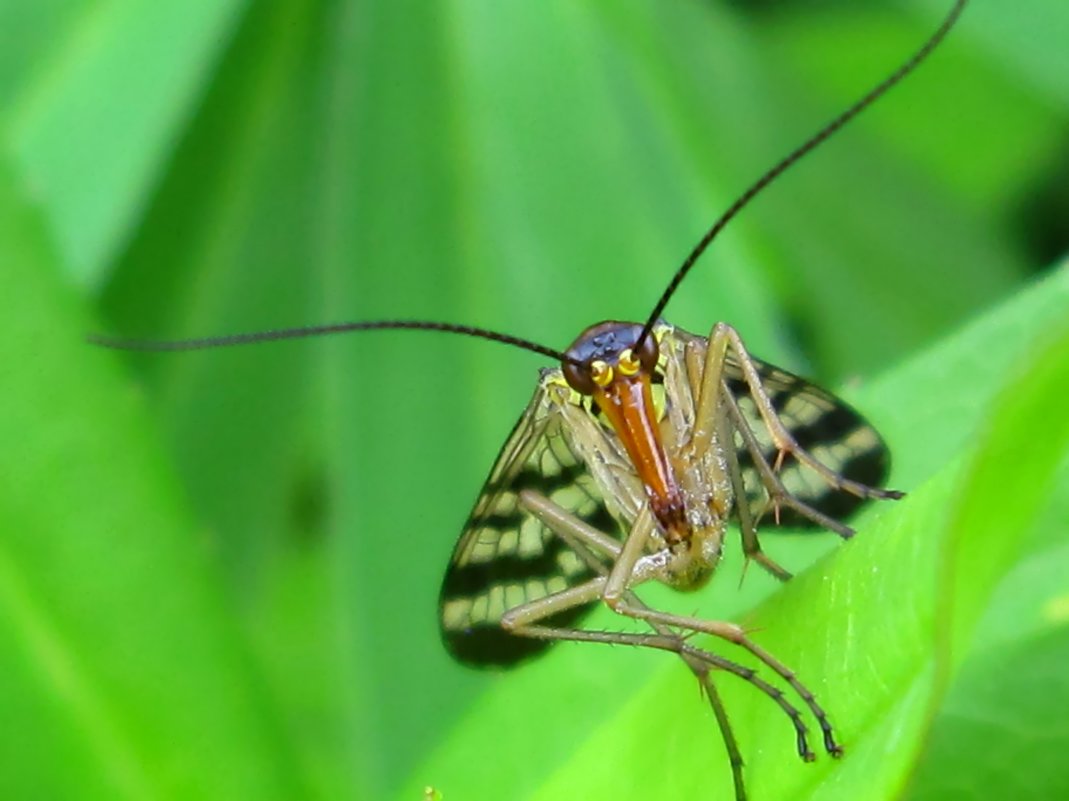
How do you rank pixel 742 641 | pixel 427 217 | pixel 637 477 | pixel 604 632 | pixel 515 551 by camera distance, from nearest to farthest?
pixel 742 641 < pixel 604 632 < pixel 637 477 < pixel 515 551 < pixel 427 217

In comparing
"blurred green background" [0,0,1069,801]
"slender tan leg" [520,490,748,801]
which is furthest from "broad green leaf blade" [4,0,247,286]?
"slender tan leg" [520,490,748,801]

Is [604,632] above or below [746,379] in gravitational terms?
below

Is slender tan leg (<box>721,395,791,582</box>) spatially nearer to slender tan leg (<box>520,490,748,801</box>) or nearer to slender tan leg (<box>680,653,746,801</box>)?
slender tan leg (<box>520,490,748,801</box>)

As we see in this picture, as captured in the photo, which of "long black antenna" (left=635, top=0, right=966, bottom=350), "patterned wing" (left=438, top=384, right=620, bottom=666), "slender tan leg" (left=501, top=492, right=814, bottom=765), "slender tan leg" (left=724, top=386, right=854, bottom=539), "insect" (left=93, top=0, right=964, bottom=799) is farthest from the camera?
"patterned wing" (left=438, top=384, right=620, bottom=666)

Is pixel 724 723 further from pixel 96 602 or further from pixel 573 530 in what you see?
pixel 96 602

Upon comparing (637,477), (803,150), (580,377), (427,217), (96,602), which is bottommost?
(427,217)

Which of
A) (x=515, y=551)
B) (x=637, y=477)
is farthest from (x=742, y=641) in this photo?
(x=515, y=551)

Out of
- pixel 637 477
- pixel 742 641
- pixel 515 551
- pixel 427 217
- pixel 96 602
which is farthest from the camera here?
pixel 427 217
